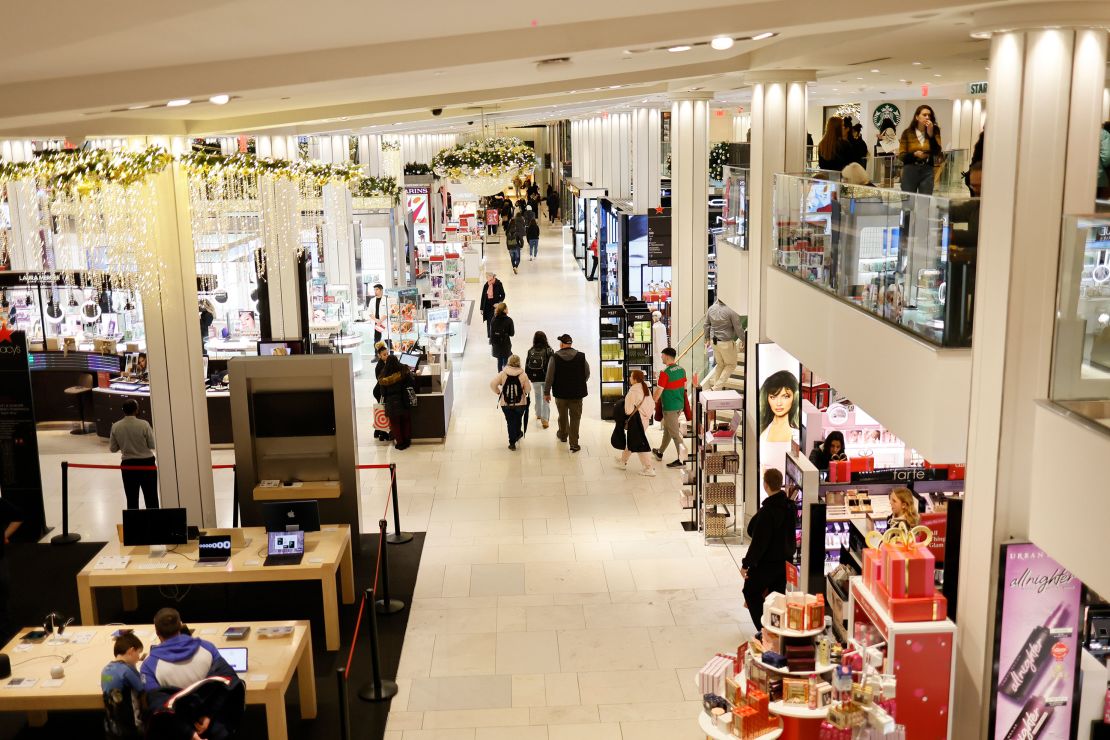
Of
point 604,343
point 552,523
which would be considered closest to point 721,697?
point 552,523

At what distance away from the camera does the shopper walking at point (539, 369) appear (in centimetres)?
1505

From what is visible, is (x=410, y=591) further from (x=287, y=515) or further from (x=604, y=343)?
(x=604, y=343)

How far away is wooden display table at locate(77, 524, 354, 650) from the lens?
841 centimetres

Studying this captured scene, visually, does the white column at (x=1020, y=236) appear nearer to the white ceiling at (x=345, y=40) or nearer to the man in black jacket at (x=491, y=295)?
the white ceiling at (x=345, y=40)

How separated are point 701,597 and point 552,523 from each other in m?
2.34

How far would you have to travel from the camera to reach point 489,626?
9086 mm

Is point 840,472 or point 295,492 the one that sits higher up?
point 840,472

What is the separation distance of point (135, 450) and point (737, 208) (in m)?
6.92

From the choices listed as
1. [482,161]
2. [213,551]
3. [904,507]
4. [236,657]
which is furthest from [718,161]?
[236,657]

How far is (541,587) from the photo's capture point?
9867 mm

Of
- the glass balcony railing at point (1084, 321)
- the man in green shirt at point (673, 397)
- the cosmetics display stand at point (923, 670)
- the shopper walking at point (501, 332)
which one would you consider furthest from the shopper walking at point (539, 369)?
the glass balcony railing at point (1084, 321)

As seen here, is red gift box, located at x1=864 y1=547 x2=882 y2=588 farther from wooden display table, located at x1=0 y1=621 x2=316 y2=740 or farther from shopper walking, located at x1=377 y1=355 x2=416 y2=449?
shopper walking, located at x1=377 y1=355 x2=416 y2=449

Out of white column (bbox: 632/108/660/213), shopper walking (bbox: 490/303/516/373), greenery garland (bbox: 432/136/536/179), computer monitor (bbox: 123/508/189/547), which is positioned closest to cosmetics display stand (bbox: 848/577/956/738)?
computer monitor (bbox: 123/508/189/547)

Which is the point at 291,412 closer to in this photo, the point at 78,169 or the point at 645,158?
the point at 78,169
